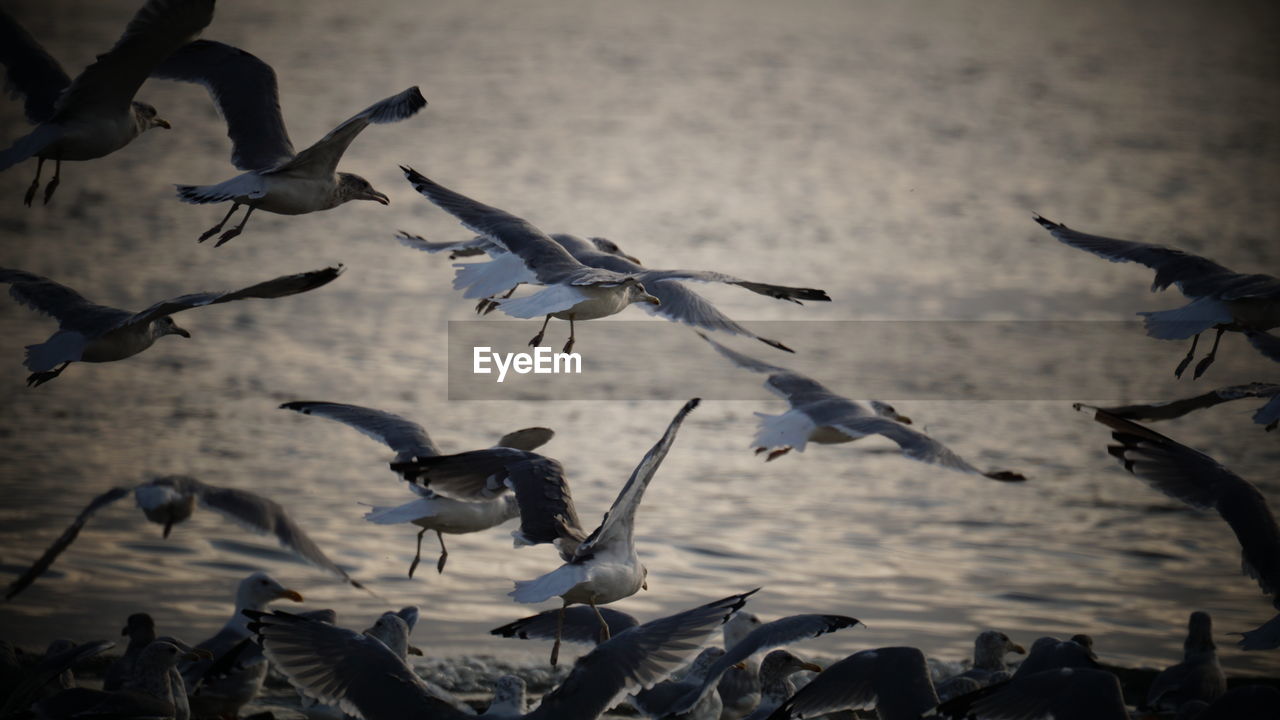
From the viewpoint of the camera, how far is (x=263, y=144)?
639 cm

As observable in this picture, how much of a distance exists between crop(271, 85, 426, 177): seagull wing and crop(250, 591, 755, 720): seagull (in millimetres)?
1673

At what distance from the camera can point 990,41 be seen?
94.5ft

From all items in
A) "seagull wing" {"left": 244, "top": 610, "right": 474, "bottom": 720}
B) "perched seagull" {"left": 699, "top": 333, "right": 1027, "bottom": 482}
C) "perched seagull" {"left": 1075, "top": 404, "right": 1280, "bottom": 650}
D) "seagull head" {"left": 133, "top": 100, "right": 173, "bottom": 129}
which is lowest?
"seagull wing" {"left": 244, "top": 610, "right": 474, "bottom": 720}

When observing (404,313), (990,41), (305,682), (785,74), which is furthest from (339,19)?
(305,682)

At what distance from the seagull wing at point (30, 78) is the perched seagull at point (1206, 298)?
456 centimetres

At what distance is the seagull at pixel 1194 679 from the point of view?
20.4 ft

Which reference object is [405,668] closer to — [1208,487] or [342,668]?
[342,668]

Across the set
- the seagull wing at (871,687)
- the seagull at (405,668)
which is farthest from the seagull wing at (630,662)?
the seagull wing at (871,687)

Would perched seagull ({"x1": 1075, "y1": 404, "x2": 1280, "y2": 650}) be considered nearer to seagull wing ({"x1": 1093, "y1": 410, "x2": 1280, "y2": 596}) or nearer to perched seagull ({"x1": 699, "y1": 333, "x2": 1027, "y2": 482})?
seagull wing ({"x1": 1093, "y1": 410, "x2": 1280, "y2": 596})

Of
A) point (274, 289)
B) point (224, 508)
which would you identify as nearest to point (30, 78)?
point (224, 508)

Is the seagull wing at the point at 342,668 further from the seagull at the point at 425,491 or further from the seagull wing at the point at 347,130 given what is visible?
the seagull wing at the point at 347,130

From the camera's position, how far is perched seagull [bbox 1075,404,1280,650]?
5148 mm

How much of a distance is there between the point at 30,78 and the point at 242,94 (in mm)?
901
